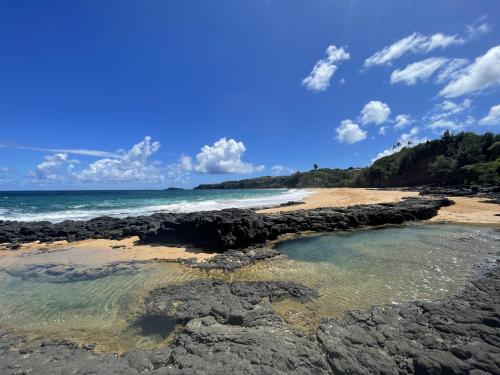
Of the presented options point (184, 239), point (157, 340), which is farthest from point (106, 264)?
point (157, 340)

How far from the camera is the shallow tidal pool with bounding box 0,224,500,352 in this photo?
6941 mm

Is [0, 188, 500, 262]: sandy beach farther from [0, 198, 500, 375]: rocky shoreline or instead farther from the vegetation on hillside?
the vegetation on hillside

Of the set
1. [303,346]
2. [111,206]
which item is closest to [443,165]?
[111,206]

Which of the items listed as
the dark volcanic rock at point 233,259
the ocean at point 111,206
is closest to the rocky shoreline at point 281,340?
the dark volcanic rock at point 233,259

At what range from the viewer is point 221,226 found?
51.0 ft

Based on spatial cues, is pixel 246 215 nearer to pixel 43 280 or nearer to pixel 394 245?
pixel 394 245

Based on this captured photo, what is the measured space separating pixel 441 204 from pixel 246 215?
69.8 feet

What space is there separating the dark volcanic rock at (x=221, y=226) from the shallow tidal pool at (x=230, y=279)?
2161mm

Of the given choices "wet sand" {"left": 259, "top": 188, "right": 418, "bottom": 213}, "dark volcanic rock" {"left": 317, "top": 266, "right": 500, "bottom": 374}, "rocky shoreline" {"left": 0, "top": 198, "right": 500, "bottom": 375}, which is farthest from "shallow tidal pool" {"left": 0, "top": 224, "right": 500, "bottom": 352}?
"wet sand" {"left": 259, "top": 188, "right": 418, "bottom": 213}

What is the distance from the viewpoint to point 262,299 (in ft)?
25.9

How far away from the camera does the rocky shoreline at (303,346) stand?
4.86m

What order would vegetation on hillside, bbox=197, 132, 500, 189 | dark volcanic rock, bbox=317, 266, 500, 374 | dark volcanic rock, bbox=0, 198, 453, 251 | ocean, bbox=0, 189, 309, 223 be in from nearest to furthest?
dark volcanic rock, bbox=317, 266, 500, 374, dark volcanic rock, bbox=0, 198, 453, 251, ocean, bbox=0, 189, 309, 223, vegetation on hillside, bbox=197, 132, 500, 189

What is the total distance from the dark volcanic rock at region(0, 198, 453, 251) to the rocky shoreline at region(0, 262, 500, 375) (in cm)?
807

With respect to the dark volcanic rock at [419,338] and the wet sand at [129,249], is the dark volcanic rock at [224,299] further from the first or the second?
the wet sand at [129,249]
